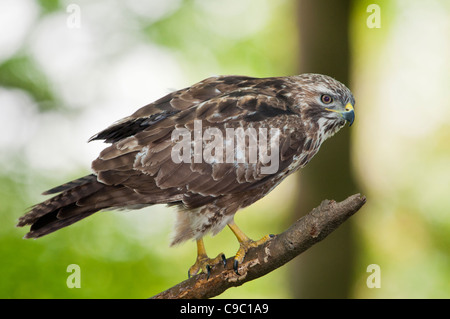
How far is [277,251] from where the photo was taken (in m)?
4.11

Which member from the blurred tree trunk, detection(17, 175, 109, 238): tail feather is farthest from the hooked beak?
the blurred tree trunk

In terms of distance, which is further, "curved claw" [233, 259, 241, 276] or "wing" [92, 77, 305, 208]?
"wing" [92, 77, 305, 208]

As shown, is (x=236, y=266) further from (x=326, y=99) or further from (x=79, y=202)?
(x=326, y=99)

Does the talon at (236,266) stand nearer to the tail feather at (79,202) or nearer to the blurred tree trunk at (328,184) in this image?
the tail feather at (79,202)

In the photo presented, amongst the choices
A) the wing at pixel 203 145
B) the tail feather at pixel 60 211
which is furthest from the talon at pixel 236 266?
the tail feather at pixel 60 211

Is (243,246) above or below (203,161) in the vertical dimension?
below

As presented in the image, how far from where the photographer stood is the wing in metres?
4.54

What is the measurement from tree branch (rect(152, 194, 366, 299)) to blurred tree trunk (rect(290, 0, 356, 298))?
11.5 feet

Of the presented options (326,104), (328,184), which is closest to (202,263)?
(326,104)

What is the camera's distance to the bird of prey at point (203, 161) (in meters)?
4.45

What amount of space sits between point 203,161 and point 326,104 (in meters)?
1.25

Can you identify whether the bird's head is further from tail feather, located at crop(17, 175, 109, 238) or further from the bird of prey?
tail feather, located at crop(17, 175, 109, 238)

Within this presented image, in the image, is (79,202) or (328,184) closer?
(79,202)

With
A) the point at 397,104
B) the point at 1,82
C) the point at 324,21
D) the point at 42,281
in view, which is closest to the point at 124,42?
the point at 1,82
